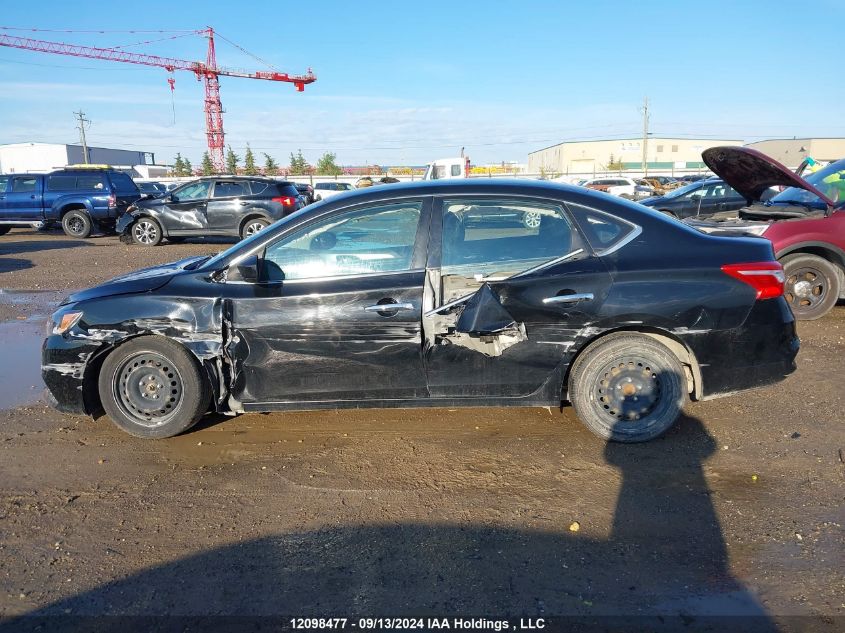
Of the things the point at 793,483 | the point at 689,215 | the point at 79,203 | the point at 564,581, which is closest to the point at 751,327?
the point at 793,483

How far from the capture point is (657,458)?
3.74 m

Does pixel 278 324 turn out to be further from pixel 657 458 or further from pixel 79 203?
pixel 79 203

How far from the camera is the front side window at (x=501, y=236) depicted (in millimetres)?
3859

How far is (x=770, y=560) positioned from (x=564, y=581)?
970 millimetres

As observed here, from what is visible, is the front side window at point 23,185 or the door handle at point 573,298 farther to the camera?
the front side window at point 23,185

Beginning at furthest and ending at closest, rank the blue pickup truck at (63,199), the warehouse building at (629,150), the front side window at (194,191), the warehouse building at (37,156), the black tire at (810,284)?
1. the warehouse building at (629,150)
2. the warehouse building at (37,156)
3. the blue pickup truck at (63,199)
4. the front side window at (194,191)
5. the black tire at (810,284)

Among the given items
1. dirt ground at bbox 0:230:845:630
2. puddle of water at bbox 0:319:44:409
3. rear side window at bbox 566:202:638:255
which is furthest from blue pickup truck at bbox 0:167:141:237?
rear side window at bbox 566:202:638:255

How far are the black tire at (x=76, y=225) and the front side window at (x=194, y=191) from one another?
400cm

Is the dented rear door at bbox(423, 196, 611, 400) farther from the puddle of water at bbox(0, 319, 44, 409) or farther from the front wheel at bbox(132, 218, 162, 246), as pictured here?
the front wheel at bbox(132, 218, 162, 246)

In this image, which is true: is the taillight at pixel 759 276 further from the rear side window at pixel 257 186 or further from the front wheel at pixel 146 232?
the front wheel at pixel 146 232

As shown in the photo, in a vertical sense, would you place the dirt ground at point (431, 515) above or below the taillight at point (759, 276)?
below

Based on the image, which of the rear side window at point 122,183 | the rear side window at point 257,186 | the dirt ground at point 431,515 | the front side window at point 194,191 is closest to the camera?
the dirt ground at point 431,515

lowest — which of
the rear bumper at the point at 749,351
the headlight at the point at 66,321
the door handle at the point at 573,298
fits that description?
the rear bumper at the point at 749,351

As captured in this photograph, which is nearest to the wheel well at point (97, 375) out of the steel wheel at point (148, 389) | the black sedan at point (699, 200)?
the steel wheel at point (148, 389)
